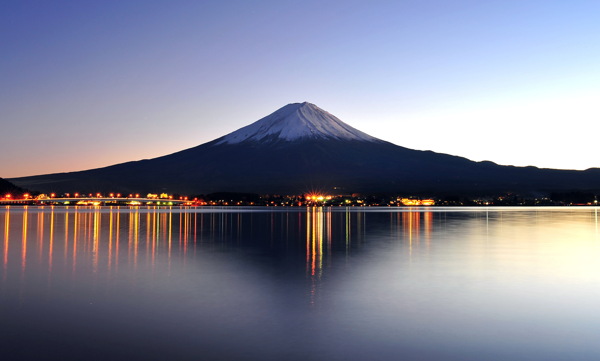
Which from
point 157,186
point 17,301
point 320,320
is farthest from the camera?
point 157,186

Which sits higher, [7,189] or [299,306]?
[7,189]

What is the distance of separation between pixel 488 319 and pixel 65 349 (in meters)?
6.43

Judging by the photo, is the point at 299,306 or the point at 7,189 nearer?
the point at 299,306

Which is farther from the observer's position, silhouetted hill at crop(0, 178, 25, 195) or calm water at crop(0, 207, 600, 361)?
silhouetted hill at crop(0, 178, 25, 195)

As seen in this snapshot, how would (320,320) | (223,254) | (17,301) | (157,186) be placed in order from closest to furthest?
(320,320), (17,301), (223,254), (157,186)

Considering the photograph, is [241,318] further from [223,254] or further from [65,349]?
[223,254]

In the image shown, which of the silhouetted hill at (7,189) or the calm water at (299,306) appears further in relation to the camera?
the silhouetted hill at (7,189)

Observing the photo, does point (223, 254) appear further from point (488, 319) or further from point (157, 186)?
point (157, 186)

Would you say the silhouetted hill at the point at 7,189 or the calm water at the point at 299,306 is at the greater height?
the silhouetted hill at the point at 7,189

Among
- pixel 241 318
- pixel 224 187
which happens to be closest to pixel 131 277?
pixel 241 318

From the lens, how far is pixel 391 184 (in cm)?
18662

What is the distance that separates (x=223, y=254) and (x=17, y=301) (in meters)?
9.04

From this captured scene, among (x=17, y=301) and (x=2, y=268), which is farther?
(x=2, y=268)

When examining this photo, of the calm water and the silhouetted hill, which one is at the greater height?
the silhouetted hill
